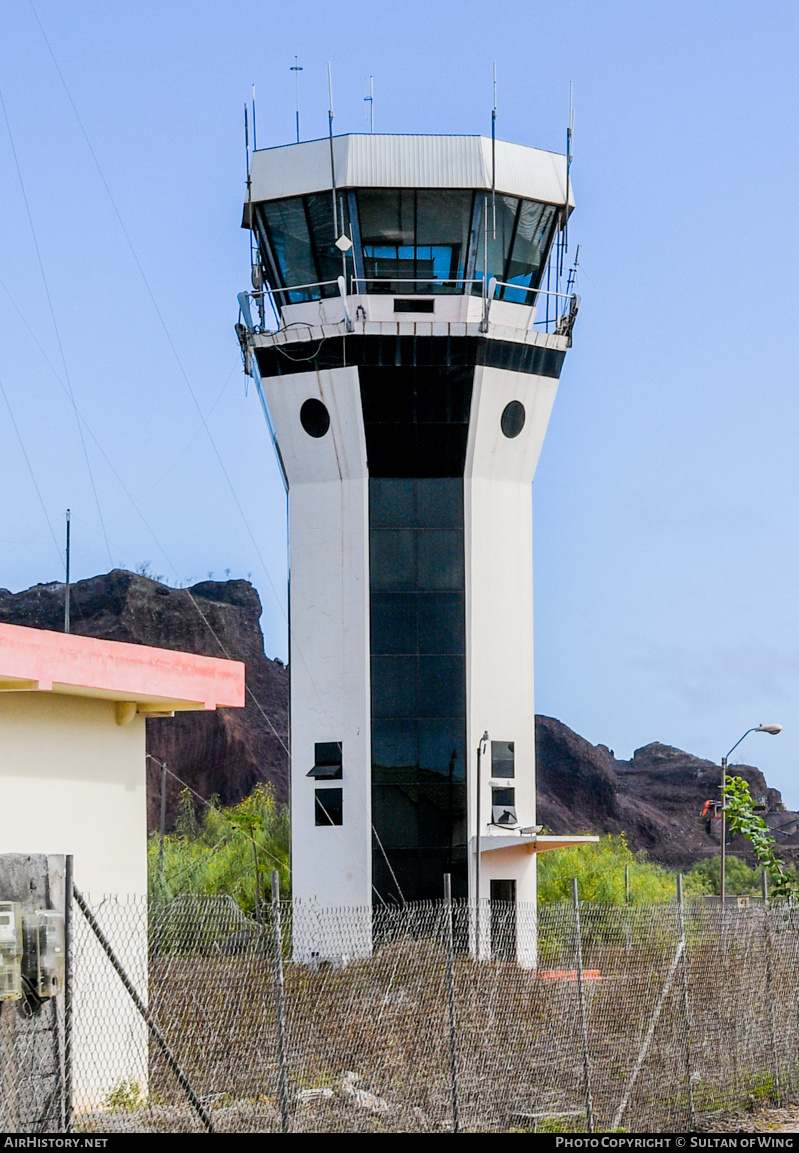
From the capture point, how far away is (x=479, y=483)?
33.8 metres

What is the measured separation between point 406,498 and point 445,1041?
1778cm

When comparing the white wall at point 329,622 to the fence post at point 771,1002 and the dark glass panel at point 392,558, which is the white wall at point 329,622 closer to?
the dark glass panel at point 392,558

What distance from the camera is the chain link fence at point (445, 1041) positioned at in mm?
13328

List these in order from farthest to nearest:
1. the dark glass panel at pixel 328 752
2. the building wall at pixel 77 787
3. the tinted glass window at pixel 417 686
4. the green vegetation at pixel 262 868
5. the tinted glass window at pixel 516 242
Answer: the green vegetation at pixel 262 868, the tinted glass window at pixel 516 242, the dark glass panel at pixel 328 752, the tinted glass window at pixel 417 686, the building wall at pixel 77 787

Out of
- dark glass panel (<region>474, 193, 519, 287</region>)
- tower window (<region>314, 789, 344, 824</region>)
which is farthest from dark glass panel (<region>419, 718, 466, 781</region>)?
dark glass panel (<region>474, 193, 519, 287</region>)

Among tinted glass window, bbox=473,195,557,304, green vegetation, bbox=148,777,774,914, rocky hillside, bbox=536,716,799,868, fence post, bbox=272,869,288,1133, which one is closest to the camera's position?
fence post, bbox=272,869,288,1133

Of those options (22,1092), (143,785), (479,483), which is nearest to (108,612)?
(479,483)

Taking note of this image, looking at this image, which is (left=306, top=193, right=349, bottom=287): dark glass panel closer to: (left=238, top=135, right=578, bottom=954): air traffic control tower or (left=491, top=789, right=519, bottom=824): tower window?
(left=238, top=135, right=578, bottom=954): air traffic control tower

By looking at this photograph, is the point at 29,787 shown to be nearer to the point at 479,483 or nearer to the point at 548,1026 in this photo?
the point at 548,1026

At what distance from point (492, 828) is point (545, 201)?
1380cm

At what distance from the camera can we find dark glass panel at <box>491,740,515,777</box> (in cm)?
3350

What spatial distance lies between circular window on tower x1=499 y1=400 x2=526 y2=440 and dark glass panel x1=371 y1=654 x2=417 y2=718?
548 cm

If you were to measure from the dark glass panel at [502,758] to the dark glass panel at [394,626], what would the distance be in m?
2.78

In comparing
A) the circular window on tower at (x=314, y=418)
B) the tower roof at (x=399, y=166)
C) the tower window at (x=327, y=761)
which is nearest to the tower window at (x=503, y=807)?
the tower window at (x=327, y=761)
